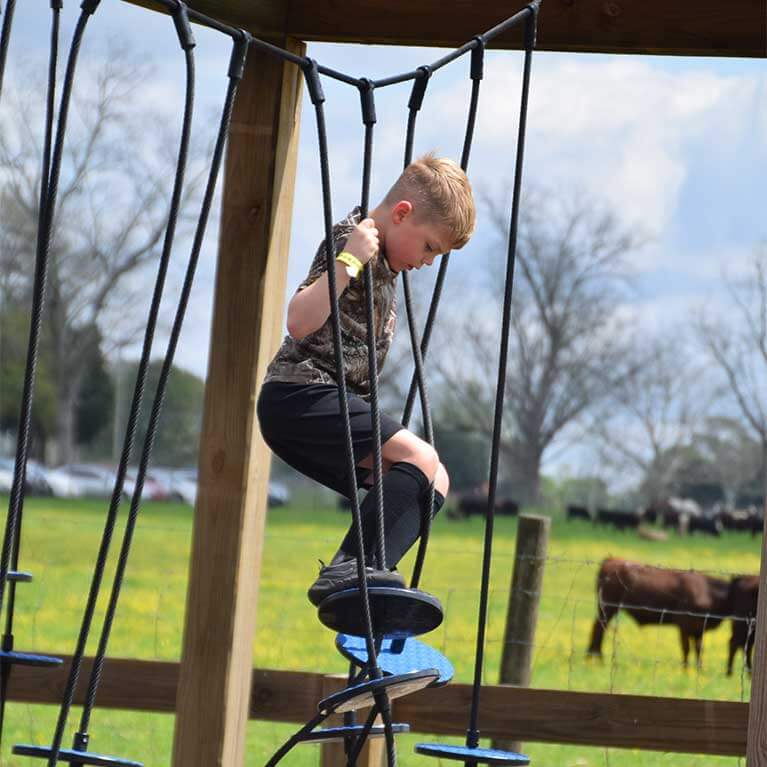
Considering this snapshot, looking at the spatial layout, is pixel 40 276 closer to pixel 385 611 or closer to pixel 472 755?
pixel 385 611

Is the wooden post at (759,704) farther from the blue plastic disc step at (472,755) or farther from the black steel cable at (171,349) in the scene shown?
the black steel cable at (171,349)

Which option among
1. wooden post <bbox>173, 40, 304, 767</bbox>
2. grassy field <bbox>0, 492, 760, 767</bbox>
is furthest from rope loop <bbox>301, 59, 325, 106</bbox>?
grassy field <bbox>0, 492, 760, 767</bbox>

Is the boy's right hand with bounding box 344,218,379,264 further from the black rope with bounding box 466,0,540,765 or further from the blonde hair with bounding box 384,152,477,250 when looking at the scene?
the black rope with bounding box 466,0,540,765

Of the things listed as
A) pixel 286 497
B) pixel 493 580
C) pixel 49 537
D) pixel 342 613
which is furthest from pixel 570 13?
pixel 286 497

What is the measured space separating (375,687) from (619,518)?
25997 millimetres

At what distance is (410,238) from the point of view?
301 cm

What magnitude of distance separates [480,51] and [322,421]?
0.98 m

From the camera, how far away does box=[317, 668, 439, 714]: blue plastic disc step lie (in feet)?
8.81

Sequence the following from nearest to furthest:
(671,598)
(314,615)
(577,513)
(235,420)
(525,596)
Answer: (235,420) < (525,596) < (671,598) < (314,615) < (577,513)

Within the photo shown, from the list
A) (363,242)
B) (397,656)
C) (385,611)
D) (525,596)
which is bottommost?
(525,596)

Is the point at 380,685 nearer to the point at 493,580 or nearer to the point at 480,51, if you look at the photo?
the point at 480,51

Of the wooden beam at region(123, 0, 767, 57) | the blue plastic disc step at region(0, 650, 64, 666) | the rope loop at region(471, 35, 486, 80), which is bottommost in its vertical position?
the blue plastic disc step at region(0, 650, 64, 666)

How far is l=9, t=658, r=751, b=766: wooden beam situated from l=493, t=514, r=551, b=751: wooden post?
122 cm

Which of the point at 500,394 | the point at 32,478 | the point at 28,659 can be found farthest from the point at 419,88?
the point at 32,478
